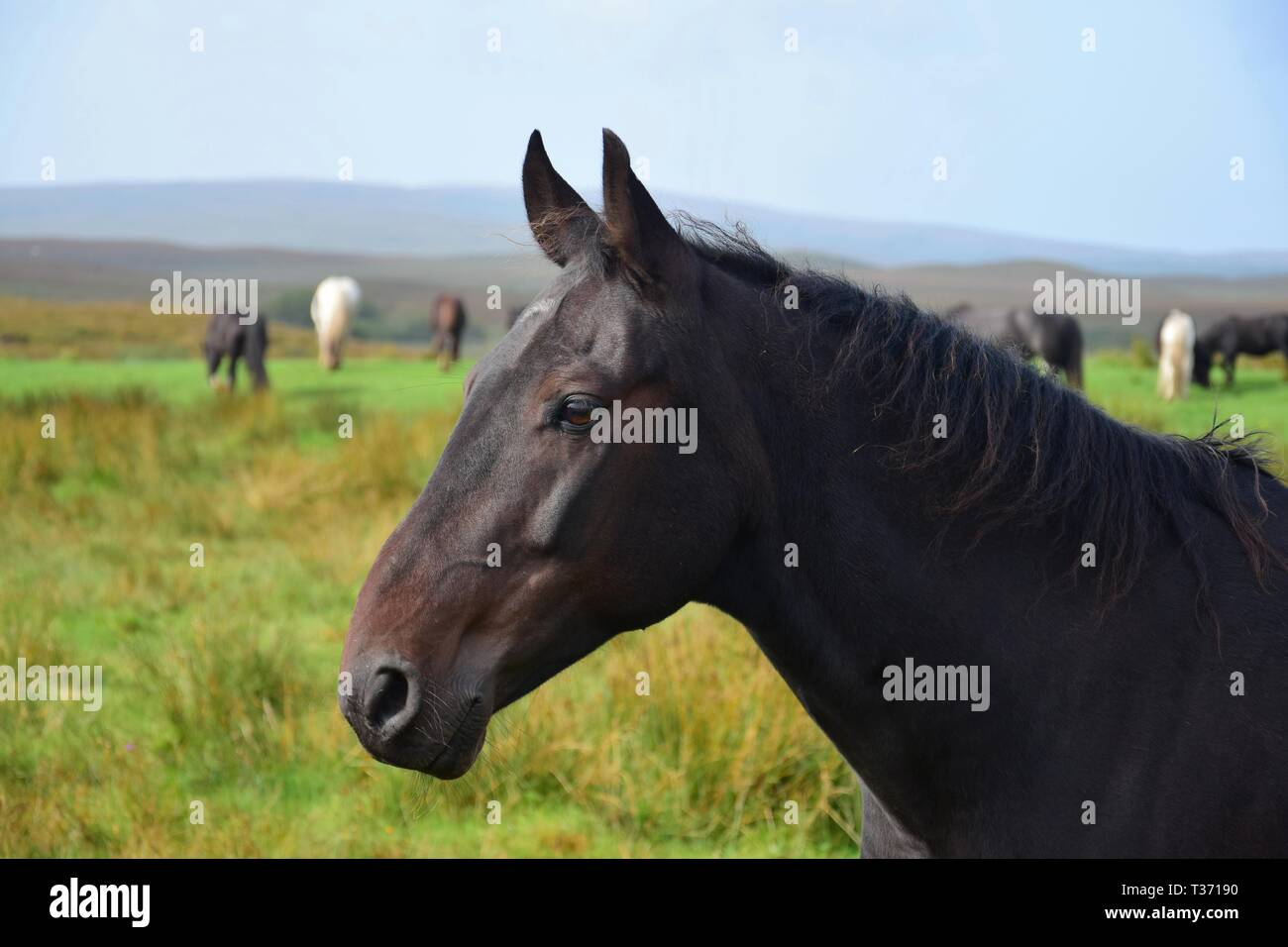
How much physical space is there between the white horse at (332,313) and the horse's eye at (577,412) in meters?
31.3

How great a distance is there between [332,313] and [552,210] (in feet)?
113

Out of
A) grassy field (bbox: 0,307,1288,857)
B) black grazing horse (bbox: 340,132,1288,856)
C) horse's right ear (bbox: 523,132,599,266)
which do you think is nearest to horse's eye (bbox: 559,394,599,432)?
black grazing horse (bbox: 340,132,1288,856)

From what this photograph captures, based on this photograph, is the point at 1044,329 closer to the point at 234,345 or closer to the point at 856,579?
the point at 234,345

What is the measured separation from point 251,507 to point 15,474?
10.5 ft

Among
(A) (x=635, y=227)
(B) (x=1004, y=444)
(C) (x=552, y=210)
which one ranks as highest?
(C) (x=552, y=210)

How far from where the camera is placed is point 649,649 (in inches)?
251

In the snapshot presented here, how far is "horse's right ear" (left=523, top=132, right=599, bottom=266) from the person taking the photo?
2.74m

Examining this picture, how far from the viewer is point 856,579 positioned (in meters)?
2.63

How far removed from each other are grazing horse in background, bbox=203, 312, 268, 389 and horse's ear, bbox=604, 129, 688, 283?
22.7 metres

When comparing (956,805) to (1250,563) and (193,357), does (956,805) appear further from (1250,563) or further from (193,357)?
(193,357)

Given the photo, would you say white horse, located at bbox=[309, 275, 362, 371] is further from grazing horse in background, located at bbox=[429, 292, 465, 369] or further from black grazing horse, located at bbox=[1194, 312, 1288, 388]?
black grazing horse, located at bbox=[1194, 312, 1288, 388]

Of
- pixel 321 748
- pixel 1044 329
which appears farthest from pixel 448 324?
pixel 321 748

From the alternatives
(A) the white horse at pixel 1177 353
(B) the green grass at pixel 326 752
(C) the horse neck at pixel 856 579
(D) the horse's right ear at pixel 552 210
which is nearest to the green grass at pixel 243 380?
(B) the green grass at pixel 326 752
